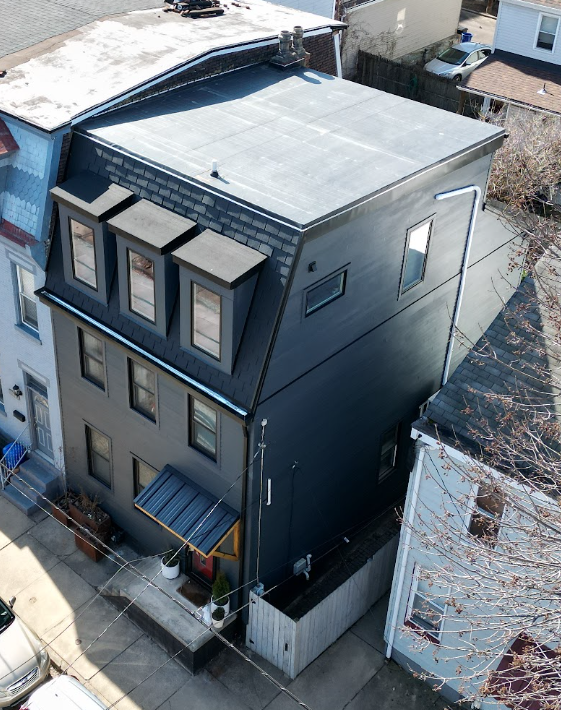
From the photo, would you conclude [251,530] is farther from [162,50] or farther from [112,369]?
[162,50]

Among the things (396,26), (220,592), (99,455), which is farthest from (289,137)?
(396,26)

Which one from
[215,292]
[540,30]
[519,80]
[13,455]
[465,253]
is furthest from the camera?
[540,30]

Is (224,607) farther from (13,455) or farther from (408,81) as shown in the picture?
(408,81)

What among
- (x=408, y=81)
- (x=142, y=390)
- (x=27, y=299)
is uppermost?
(x=27, y=299)

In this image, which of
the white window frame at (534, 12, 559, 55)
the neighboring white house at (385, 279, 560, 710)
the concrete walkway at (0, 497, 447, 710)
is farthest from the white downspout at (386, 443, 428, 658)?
the white window frame at (534, 12, 559, 55)

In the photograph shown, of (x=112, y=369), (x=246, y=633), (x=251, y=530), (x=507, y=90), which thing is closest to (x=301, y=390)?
(x=251, y=530)

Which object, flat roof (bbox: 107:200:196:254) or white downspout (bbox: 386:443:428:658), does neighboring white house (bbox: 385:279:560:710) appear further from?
flat roof (bbox: 107:200:196:254)

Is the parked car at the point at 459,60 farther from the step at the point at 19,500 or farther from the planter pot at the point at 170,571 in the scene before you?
the planter pot at the point at 170,571
